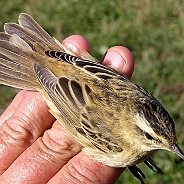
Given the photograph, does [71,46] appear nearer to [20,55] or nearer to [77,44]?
[77,44]

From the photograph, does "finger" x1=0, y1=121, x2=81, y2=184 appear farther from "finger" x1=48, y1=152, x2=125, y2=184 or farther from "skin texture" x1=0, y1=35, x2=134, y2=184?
"finger" x1=48, y1=152, x2=125, y2=184

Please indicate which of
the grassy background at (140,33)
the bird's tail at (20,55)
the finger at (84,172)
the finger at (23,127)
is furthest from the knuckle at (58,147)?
the grassy background at (140,33)

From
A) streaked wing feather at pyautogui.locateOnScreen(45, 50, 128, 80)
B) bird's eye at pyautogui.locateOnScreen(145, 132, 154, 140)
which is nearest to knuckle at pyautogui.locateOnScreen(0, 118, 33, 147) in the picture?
streaked wing feather at pyautogui.locateOnScreen(45, 50, 128, 80)

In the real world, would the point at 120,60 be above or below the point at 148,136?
above

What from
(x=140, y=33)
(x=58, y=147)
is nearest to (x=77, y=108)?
(x=58, y=147)

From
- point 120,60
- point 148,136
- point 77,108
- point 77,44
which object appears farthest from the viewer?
point 77,44

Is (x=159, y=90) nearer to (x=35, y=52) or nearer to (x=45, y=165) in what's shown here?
(x=35, y=52)
